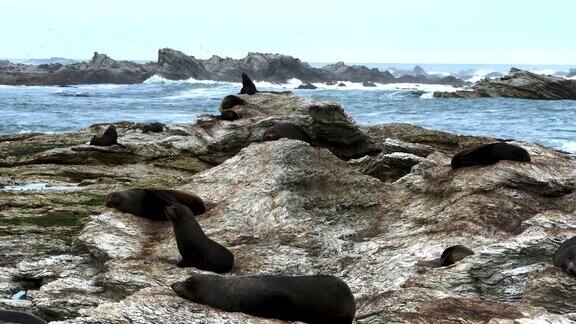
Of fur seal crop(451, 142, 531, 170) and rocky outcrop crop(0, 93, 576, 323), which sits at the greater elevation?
fur seal crop(451, 142, 531, 170)

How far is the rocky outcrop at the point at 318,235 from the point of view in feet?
25.4

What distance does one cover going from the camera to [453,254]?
8914 mm

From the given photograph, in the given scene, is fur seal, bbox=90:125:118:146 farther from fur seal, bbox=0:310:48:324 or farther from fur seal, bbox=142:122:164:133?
fur seal, bbox=0:310:48:324

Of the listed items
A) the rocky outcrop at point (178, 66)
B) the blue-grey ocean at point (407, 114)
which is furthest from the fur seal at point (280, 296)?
the rocky outcrop at point (178, 66)

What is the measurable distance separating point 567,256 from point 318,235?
11.6ft

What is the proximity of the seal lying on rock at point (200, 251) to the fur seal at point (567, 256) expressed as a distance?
398 cm

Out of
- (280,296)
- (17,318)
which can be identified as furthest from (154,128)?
(17,318)

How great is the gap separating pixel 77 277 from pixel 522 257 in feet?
18.0

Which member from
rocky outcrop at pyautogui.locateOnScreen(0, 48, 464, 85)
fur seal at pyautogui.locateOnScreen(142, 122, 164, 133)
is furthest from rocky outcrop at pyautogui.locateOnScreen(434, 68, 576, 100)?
fur seal at pyautogui.locateOnScreen(142, 122, 164, 133)

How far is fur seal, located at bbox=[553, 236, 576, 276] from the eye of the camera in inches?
313

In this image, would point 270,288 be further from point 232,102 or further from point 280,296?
Result: point 232,102

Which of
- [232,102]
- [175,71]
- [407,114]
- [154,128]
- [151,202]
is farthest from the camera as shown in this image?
[175,71]

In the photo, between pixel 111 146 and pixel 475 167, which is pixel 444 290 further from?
pixel 111 146

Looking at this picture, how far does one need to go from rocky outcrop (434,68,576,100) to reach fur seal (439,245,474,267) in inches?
2460
